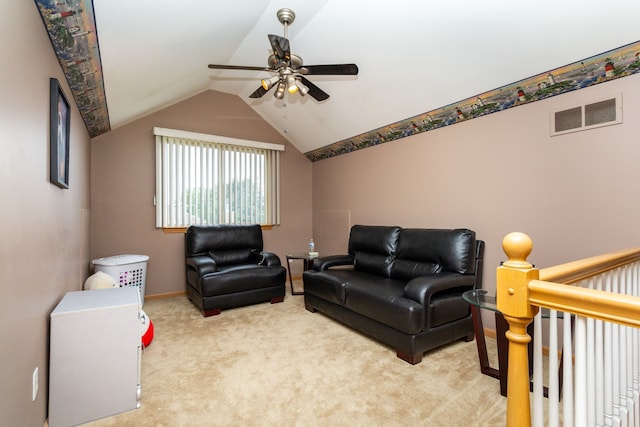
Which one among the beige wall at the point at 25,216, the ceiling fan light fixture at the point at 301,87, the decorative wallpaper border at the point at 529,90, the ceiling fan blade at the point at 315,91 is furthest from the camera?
the ceiling fan blade at the point at 315,91

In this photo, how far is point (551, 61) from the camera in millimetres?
2369

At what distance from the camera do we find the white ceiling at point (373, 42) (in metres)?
2.05

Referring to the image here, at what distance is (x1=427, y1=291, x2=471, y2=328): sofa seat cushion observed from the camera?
2.52 meters

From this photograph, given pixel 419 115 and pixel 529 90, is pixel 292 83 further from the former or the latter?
pixel 529 90

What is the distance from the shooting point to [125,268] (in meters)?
3.65

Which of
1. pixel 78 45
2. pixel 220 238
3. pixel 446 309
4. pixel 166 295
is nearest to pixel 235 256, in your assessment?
pixel 220 238

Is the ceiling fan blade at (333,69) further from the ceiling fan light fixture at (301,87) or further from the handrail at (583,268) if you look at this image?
the handrail at (583,268)

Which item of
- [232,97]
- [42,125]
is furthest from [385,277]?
[232,97]

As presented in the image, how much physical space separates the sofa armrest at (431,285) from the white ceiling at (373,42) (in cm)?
A: 174

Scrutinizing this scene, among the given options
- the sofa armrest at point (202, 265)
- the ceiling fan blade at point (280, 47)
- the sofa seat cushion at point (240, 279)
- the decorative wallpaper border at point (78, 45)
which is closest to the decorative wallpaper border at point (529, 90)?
the ceiling fan blade at point (280, 47)

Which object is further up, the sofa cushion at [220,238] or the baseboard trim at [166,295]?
the sofa cushion at [220,238]

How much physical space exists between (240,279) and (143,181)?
2.01 meters

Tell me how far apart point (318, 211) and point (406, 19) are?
137 inches

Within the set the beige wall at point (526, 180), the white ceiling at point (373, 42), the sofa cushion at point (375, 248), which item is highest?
the white ceiling at point (373, 42)
